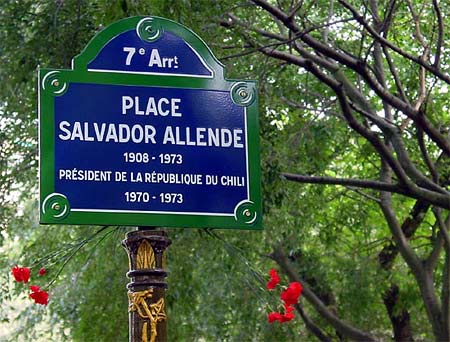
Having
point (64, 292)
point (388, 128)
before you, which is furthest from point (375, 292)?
point (64, 292)

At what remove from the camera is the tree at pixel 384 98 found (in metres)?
9.10

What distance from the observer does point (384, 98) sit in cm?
924

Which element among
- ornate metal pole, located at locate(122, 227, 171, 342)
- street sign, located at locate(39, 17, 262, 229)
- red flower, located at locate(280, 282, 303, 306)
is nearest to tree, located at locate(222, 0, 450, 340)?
red flower, located at locate(280, 282, 303, 306)

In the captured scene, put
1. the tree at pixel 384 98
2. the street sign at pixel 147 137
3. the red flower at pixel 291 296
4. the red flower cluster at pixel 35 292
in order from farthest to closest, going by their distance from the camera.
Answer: the tree at pixel 384 98
the red flower at pixel 291 296
the red flower cluster at pixel 35 292
the street sign at pixel 147 137

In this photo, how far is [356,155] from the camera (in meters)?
12.8

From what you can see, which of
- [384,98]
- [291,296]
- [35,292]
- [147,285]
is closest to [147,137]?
[147,285]

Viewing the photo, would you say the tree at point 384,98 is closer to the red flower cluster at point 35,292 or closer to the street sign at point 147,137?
the red flower cluster at point 35,292

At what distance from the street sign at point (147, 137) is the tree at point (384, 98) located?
5079 millimetres

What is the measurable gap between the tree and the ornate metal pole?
527cm

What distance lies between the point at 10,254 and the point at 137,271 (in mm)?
11272

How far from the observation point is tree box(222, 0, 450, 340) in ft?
29.9

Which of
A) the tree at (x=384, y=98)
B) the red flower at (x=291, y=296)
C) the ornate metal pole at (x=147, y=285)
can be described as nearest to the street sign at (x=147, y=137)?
the ornate metal pole at (x=147, y=285)

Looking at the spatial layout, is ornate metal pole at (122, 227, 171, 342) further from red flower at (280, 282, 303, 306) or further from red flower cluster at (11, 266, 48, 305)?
red flower at (280, 282, 303, 306)

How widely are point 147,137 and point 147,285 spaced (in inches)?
16.8
